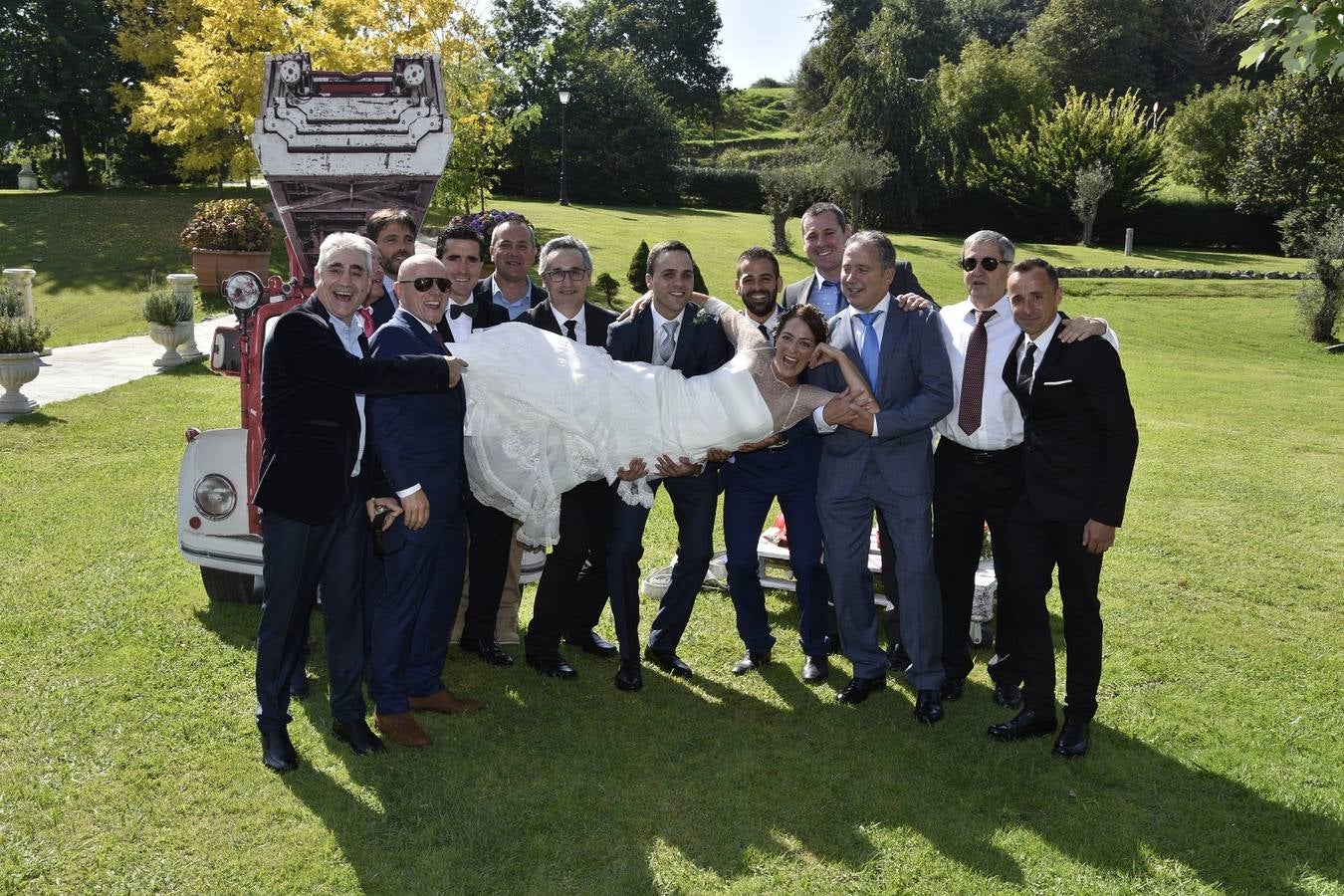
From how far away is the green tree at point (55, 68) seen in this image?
34188mm

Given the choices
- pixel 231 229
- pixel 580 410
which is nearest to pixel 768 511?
pixel 580 410

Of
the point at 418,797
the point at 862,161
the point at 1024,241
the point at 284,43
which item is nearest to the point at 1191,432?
the point at 418,797

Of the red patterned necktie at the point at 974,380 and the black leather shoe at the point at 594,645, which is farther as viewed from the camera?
the black leather shoe at the point at 594,645

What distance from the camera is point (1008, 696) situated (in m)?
5.53

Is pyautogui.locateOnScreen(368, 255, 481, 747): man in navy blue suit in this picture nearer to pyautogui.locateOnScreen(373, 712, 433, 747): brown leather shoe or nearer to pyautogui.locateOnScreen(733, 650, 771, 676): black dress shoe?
pyautogui.locateOnScreen(373, 712, 433, 747): brown leather shoe

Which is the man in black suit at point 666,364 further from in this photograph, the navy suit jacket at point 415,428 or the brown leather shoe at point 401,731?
the brown leather shoe at point 401,731

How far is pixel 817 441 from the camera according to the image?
5.64m

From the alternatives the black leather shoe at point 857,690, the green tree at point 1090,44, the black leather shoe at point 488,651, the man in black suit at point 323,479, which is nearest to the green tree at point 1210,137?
the green tree at point 1090,44

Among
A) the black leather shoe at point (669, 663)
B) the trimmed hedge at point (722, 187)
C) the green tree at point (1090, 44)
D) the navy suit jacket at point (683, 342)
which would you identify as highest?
the green tree at point (1090, 44)

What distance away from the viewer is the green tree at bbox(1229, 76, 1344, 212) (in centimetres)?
3181

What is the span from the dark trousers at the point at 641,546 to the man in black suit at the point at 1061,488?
155 centimetres

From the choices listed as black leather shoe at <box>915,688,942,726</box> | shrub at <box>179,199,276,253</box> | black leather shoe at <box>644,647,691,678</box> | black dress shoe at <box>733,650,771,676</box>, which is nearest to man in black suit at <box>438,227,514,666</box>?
black leather shoe at <box>644,647,691,678</box>

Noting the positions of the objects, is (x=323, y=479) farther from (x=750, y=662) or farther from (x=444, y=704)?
(x=750, y=662)

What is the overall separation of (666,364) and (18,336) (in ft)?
34.3
